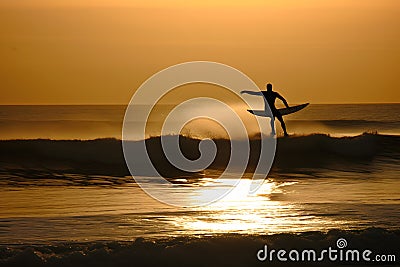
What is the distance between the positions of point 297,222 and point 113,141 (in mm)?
16270

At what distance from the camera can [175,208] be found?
40.1ft

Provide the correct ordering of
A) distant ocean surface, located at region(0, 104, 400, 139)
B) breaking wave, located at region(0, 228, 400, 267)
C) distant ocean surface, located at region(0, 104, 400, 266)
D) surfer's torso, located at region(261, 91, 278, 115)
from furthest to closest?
1. distant ocean surface, located at region(0, 104, 400, 139)
2. surfer's torso, located at region(261, 91, 278, 115)
3. distant ocean surface, located at region(0, 104, 400, 266)
4. breaking wave, located at region(0, 228, 400, 267)

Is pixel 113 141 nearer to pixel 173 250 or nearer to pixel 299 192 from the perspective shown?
pixel 299 192

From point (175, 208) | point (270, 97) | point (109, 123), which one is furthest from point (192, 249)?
point (109, 123)

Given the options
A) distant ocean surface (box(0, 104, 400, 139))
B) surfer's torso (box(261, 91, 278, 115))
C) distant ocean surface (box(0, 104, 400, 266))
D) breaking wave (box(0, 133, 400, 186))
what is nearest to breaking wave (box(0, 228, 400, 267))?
distant ocean surface (box(0, 104, 400, 266))

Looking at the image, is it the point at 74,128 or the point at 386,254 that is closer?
the point at 386,254

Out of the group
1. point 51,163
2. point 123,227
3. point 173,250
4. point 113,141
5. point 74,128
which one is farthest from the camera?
point 74,128

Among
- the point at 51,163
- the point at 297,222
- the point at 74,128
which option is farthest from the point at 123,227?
the point at 74,128

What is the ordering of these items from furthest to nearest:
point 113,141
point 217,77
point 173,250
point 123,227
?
point 217,77 → point 113,141 → point 123,227 → point 173,250

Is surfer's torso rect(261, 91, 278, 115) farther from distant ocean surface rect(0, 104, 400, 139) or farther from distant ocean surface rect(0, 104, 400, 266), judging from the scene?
distant ocean surface rect(0, 104, 400, 139)

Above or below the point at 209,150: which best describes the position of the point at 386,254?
below

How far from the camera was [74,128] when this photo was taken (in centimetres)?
4091

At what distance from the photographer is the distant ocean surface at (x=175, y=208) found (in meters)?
9.63

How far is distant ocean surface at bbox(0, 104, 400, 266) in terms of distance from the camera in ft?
31.6
